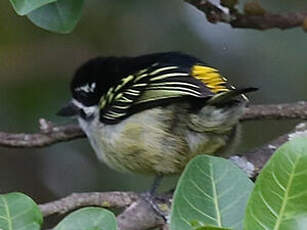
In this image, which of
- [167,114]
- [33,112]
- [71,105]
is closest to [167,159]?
[167,114]

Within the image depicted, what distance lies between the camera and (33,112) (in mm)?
4902

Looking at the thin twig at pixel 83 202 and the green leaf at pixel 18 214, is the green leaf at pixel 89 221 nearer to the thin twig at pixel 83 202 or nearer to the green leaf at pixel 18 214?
the green leaf at pixel 18 214

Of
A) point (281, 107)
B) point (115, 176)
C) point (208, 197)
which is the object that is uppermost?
point (208, 197)

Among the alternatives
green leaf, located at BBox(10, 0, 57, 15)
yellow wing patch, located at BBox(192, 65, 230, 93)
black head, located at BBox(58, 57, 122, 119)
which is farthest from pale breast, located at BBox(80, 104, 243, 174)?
green leaf, located at BBox(10, 0, 57, 15)

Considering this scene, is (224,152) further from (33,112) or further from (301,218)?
(301,218)

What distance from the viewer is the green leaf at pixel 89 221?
5.54ft

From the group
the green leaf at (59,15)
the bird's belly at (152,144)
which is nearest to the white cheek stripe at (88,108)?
the bird's belly at (152,144)

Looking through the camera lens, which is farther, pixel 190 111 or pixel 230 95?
pixel 190 111

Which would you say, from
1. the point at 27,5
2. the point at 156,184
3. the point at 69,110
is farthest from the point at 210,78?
the point at 27,5

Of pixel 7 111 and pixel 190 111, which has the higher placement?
pixel 190 111

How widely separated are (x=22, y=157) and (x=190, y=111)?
1.79 m

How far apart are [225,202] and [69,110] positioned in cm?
273

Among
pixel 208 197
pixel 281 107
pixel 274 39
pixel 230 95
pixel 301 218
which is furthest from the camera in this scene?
pixel 274 39

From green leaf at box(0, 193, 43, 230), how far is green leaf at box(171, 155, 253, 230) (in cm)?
29
